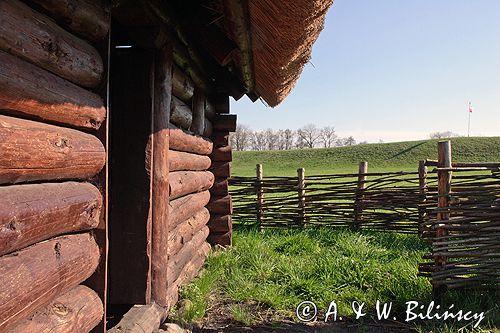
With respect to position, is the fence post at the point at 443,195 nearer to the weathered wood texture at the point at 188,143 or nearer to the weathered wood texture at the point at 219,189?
the weathered wood texture at the point at 188,143

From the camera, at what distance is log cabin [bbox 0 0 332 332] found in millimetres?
1718

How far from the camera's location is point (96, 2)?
2395mm

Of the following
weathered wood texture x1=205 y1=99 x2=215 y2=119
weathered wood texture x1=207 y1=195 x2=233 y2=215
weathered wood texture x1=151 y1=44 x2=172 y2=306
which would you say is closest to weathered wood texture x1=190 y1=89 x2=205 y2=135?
weathered wood texture x1=205 y1=99 x2=215 y2=119

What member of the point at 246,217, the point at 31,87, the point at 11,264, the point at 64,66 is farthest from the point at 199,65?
the point at 246,217

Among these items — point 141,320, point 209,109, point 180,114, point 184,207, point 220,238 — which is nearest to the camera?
point 141,320

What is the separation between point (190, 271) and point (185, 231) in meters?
0.43

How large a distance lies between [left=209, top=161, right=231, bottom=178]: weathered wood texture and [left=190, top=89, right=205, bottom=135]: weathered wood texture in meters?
1.11

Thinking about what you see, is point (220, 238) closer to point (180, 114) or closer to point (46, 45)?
point (180, 114)

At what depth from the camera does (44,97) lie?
1903mm

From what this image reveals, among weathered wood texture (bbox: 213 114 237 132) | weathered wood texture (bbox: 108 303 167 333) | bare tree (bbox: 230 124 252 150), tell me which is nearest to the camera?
weathered wood texture (bbox: 108 303 167 333)

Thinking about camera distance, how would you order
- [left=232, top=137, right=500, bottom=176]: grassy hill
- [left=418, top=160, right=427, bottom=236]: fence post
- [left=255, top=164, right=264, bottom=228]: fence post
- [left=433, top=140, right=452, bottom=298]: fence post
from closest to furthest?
[left=433, top=140, right=452, bottom=298]: fence post < [left=418, top=160, right=427, bottom=236]: fence post < [left=255, top=164, right=264, bottom=228]: fence post < [left=232, top=137, right=500, bottom=176]: grassy hill

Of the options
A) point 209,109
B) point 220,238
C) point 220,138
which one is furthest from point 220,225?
point 209,109

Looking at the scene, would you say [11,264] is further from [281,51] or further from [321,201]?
[321,201]

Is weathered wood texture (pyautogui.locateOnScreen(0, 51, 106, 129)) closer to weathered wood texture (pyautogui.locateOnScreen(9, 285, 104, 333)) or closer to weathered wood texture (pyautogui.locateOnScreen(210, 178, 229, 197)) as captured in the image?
weathered wood texture (pyautogui.locateOnScreen(9, 285, 104, 333))
